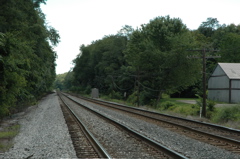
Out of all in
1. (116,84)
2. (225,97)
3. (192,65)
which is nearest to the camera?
(192,65)

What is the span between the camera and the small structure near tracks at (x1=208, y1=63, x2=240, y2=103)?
115ft

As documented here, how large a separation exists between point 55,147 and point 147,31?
37.2 metres

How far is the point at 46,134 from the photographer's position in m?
11.0

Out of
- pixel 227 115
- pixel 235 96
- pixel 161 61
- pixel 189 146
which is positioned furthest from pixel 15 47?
pixel 235 96

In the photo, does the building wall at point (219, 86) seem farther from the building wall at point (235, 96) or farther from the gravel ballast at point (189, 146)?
the gravel ballast at point (189, 146)

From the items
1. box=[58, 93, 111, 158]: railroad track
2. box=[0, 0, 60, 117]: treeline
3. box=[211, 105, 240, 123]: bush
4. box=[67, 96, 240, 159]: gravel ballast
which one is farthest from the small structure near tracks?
box=[58, 93, 111, 158]: railroad track

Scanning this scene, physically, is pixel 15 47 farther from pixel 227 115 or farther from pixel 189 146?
pixel 227 115

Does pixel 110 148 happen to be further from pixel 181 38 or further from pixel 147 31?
pixel 147 31

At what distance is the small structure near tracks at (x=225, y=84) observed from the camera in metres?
34.9

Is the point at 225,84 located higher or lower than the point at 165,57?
lower

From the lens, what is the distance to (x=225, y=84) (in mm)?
36906

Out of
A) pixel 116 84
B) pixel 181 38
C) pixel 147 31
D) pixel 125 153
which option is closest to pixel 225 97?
pixel 181 38

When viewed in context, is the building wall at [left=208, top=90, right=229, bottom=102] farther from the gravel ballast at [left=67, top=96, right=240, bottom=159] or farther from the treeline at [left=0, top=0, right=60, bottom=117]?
the gravel ballast at [left=67, top=96, right=240, bottom=159]

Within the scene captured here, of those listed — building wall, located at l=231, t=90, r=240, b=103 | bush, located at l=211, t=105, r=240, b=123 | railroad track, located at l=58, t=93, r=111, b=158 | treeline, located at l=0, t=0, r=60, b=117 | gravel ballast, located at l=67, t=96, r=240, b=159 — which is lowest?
railroad track, located at l=58, t=93, r=111, b=158
